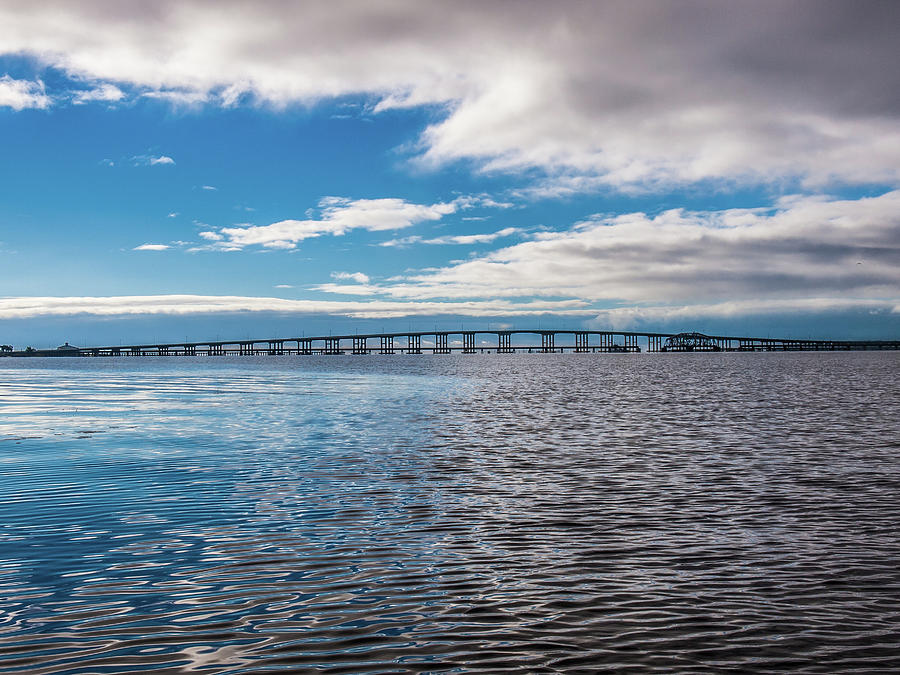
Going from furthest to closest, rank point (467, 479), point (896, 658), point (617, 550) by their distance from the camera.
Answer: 1. point (467, 479)
2. point (617, 550)
3. point (896, 658)

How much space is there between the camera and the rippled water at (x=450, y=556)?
923cm

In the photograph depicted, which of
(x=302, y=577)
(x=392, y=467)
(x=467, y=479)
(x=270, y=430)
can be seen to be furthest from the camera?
(x=270, y=430)

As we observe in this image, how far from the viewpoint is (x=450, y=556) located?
13.3 meters

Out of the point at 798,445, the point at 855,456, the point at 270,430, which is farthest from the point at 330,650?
the point at 270,430

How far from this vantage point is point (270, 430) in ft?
116

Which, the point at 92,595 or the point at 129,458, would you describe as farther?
the point at 129,458

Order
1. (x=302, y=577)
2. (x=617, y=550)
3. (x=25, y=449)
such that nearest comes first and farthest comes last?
(x=302, y=577), (x=617, y=550), (x=25, y=449)

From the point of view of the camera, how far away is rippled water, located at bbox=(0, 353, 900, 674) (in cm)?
923

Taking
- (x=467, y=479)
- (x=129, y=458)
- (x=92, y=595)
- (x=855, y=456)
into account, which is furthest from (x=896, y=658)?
(x=129, y=458)

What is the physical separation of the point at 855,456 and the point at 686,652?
783 inches

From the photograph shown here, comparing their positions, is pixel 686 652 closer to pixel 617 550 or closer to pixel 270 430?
pixel 617 550

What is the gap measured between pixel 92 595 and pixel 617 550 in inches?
363

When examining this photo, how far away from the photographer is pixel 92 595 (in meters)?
11.2

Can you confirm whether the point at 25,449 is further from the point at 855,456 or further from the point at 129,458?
the point at 855,456
